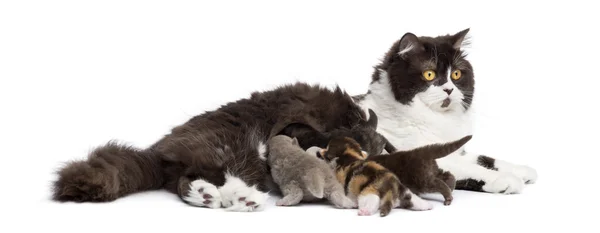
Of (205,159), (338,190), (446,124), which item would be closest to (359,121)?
(446,124)

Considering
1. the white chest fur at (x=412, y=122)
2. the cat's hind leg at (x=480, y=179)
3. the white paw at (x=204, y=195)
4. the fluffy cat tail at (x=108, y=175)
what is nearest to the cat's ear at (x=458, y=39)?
the white chest fur at (x=412, y=122)

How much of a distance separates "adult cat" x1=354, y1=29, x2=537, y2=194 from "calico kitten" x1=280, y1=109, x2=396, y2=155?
33 centimetres

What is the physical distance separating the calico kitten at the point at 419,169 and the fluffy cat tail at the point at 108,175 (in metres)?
1.63

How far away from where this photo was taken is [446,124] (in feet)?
17.5

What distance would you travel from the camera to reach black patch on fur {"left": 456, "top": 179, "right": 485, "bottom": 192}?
16.4 feet

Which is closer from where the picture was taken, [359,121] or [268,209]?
[268,209]

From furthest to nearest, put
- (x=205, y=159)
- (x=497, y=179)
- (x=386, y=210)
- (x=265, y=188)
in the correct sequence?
(x=497, y=179)
(x=265, y=188)
(x=205, y=159)
(x=386, y=210)

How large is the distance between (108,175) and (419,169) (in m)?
2.10

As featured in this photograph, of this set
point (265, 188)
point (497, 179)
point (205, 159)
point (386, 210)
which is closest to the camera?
point (386, 210)

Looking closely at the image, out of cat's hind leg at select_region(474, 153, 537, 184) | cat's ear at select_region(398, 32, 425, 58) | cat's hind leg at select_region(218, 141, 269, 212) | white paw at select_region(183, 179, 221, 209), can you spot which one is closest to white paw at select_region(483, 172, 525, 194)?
cat's hind leg at select_region(474, 153, 537, 184)

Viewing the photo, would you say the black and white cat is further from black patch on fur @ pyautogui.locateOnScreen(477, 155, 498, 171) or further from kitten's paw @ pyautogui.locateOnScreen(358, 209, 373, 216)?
kitten's paw @ pyautogui.locateOnScreen(358, 209, 373, 216)

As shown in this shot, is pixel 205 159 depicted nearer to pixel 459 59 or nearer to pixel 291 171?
pixel 291 171

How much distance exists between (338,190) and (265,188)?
0.67m

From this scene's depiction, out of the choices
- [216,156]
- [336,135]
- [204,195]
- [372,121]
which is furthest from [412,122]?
[204,195]
